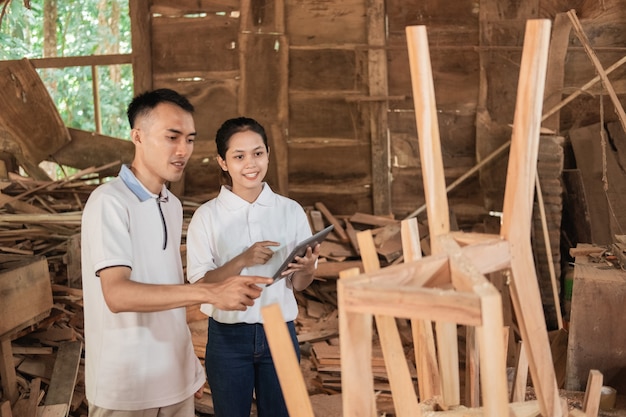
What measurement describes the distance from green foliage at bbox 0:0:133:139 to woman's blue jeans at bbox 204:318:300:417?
262 inches

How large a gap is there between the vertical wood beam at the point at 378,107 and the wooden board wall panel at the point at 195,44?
117 centimetres

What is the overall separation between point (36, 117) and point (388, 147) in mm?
3108

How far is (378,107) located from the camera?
5.99m

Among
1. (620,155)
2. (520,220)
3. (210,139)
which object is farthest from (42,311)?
(620,155)

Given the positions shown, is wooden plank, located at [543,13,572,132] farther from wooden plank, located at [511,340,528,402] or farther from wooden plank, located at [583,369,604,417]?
wooden plank, located at [583,369,604,417]

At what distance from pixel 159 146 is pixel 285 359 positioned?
1.19 m

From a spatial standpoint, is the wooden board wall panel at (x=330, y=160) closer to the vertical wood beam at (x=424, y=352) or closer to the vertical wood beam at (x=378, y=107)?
the vertical wood beam at (x=378, y=107)

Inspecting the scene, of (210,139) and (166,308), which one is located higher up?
(210,139)

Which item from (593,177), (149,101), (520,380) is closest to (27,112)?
(149,101)

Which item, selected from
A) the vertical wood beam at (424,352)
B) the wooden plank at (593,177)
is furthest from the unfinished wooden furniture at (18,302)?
the wooden plank at (593,177)

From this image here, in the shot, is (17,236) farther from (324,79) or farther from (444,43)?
(444,43)

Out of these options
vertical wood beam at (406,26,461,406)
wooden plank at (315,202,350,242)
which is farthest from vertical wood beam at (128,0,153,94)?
vertical wood beam at (406,26,461,406)

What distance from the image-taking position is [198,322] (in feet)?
17.2

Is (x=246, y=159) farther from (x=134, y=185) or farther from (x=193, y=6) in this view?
(x=193, y=6)
